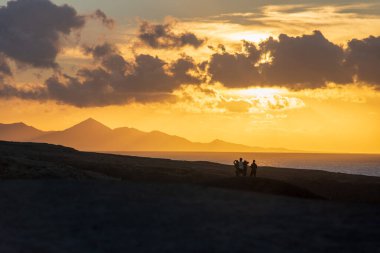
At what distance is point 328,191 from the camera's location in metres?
58.1

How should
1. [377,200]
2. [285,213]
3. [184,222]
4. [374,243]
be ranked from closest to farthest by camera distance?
[374,243] → [184,222] → [285,213] → [377,200]

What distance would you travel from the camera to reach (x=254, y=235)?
23.4 meters

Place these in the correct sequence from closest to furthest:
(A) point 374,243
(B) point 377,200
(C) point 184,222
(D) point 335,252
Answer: (D) point 335,252 < (A) point 374,243 < (C) point 184,222 < (B) point 377,200

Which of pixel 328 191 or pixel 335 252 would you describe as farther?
pixel 328 191

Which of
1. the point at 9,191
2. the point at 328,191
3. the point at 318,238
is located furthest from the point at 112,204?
the point at 328,191

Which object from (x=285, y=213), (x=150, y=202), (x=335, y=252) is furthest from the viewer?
(x=150, y=202)

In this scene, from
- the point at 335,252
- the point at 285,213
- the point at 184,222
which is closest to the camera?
the point at 335,252

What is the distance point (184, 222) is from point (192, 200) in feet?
19.4

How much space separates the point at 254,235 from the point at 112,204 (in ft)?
31.5

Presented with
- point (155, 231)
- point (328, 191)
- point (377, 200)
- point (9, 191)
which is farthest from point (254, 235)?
point (328, 191)

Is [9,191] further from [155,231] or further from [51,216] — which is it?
[155,231]

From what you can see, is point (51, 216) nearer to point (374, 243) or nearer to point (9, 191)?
point (9, 191)

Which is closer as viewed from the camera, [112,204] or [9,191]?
[112,204]

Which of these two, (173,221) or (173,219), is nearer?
(173,221)
